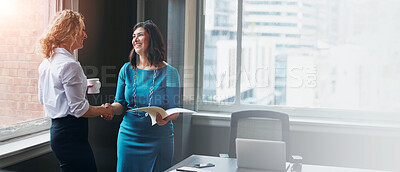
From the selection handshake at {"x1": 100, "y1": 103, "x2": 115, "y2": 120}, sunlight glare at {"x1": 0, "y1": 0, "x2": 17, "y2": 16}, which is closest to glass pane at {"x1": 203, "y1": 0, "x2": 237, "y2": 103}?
handshake at {"x1": 100, "y1": 103, "x2": 115, "y2": 120}

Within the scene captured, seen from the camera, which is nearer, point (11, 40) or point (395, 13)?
point (11, 40)

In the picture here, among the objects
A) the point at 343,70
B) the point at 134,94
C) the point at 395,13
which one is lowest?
the point at 134,94

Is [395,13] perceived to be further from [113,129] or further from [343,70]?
[113,129]

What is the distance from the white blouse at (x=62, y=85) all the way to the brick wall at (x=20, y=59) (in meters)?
0.38

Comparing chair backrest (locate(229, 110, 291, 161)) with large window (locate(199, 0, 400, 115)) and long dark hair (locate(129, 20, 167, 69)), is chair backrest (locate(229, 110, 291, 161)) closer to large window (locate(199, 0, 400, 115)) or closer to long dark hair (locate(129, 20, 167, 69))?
large window (locate(199, 0, 400, 115))

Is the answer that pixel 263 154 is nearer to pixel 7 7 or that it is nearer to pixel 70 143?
pixel 70 143

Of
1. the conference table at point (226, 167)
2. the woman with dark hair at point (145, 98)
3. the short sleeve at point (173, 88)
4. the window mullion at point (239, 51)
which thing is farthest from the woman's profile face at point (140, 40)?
the conference table at point (226, 167)

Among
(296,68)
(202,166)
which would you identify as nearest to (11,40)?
(202,166)

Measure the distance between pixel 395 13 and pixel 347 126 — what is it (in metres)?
1.06

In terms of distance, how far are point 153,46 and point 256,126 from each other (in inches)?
41.8

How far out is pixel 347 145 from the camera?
329 centimetres

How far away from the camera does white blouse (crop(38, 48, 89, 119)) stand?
2.38 metres

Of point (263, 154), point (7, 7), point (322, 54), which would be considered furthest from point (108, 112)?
point (322, 54)

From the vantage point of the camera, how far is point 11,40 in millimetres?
2834
